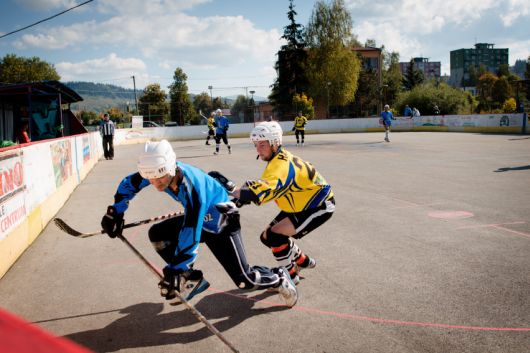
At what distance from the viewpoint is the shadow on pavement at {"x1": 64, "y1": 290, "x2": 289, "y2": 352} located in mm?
3513

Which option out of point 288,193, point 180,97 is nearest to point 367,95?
point 180,97

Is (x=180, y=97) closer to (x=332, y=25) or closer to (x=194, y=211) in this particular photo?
(x=332, y=25)

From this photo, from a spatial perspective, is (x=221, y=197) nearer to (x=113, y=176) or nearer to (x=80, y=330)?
(x=80, y=330)

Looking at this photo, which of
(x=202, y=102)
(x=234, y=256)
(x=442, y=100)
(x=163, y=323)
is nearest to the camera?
(x=234, y=256)

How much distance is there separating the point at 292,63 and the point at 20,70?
144ft

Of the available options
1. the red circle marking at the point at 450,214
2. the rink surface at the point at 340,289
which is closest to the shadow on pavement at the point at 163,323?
the rink surface at the point at 340,289

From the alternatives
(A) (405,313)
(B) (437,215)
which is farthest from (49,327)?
(B) (437,215)

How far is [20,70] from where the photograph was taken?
219 feet

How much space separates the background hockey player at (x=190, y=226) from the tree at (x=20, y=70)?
71.4m

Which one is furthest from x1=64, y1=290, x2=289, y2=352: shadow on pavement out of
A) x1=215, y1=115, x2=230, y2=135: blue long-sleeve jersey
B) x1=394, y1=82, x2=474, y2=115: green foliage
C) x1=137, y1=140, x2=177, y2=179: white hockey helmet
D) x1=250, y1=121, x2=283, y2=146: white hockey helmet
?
x1=394, y1=82, x2=474, y2=115: green foliage

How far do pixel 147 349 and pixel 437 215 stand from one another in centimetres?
580

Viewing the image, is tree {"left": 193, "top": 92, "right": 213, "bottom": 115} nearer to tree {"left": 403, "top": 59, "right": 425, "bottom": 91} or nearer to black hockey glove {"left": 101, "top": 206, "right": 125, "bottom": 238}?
tree {"left": 403, "top": 59, "right": 425, "bottom": 91}

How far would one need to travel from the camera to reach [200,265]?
5.31 metres

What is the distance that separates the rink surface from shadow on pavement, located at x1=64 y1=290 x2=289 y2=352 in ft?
0.04
